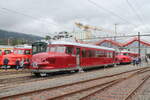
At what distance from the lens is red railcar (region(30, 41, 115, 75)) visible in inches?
518

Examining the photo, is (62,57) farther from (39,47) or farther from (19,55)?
(19,55)

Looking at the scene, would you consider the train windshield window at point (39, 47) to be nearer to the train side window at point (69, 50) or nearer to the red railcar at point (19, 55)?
the train side window at point (69, 50)

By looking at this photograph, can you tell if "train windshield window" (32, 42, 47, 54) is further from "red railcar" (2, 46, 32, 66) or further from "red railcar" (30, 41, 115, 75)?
"red railcar" (2, 46, 32, 66)

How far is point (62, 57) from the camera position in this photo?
1441 centimetres

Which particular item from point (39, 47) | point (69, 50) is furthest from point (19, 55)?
point (69, 50)

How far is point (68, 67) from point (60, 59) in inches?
58.7

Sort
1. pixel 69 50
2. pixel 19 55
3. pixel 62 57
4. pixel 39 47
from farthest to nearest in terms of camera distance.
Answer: pixel 19 55, pixel 39 47, pixel 69 50, pixel 62 57

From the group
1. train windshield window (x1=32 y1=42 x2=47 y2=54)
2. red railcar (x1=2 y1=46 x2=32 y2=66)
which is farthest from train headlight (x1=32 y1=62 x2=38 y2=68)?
red railcar (x1=2 y1=46 x2=32 y2=66)

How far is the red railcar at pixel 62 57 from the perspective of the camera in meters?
13.2

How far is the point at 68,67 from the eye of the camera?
15.3m

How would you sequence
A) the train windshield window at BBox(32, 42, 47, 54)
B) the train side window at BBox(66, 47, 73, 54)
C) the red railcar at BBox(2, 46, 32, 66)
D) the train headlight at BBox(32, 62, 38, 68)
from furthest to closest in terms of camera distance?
the red railcar at BBox(2, 46, 32, 66) → the train windshield window at BBox(32, 42, 47, 54) → the train side window at BBox(66, 47, 73, 54) → the train headlight at BBox(32, 62, 38, 68)

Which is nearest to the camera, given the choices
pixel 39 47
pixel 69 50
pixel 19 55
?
pixel 69 50

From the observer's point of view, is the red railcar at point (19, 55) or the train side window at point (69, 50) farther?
the red railcar at point (19, 55)

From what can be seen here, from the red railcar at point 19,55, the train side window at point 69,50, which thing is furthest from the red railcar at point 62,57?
the red railcar at point 19,55
